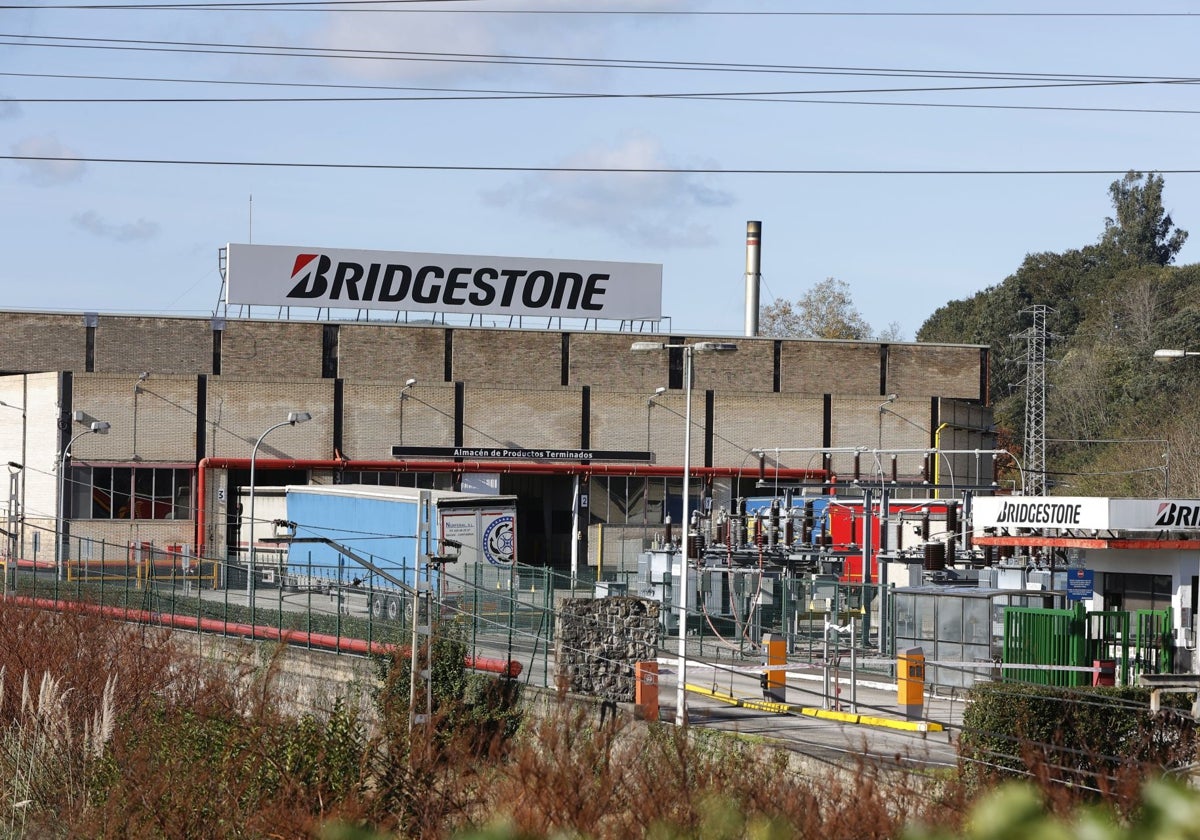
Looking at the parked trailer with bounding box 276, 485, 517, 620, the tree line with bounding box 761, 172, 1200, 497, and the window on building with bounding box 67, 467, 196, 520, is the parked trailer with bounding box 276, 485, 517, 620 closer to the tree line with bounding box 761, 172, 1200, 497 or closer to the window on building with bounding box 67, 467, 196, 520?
the window on building with bounding box 67, 467, 196, 520

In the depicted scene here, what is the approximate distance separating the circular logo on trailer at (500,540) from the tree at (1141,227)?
266ft

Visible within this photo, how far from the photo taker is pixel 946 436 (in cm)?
6606

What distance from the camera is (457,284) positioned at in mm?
65750

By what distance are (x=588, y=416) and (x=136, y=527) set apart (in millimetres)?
18526

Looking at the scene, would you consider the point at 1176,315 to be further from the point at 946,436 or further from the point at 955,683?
the point at 955,683

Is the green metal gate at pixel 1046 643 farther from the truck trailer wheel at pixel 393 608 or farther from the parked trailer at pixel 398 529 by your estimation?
the parked trailer at pixel 398 529

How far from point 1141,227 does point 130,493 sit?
81600 mm

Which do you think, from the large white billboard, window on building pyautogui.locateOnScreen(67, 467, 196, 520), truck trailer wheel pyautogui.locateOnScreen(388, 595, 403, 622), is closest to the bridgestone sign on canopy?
window on building pyautogui.locateOnScreen(67, 467, 196, 520)

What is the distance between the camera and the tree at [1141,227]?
366 feet

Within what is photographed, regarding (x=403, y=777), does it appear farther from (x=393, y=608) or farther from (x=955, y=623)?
(x=393, y=608)

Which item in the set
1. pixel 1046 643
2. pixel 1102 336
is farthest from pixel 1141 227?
pixel 1046 643

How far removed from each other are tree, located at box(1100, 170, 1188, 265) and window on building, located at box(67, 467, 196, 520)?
251ft

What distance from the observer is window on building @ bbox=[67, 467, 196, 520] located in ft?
184

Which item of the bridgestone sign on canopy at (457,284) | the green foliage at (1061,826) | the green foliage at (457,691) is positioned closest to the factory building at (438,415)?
the bridgestone sign on canopy at (457,284)
